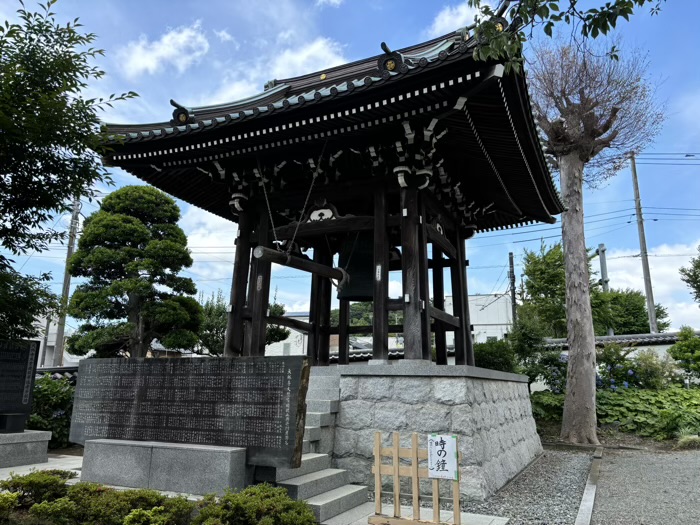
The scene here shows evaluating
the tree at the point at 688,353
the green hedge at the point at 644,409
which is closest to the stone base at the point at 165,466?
the green hedge at the point at 644,409

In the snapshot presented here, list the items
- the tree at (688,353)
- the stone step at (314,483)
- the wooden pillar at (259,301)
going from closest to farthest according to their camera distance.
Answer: the stone step at (314,483), the wooden pillar at (259,301), the tree at (688,353)

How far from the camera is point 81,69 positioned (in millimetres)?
6141

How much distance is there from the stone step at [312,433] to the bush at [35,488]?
2.46 meters

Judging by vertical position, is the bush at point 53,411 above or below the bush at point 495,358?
below

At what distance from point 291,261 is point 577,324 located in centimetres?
872

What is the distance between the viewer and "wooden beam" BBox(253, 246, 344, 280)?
266 inches

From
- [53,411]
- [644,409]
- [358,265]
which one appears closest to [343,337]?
[358,265]

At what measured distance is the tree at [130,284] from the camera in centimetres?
1357

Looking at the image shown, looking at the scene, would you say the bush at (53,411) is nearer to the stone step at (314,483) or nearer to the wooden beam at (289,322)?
the wooden beam at (289,322)

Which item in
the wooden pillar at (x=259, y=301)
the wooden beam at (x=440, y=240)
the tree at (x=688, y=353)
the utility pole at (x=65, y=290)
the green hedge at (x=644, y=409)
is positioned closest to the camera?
the wooden pillar at (x=259, y=301)

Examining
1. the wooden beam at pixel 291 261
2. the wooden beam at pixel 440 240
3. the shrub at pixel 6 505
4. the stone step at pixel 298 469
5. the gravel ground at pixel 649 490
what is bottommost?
the gravel ground at pixel 649 490

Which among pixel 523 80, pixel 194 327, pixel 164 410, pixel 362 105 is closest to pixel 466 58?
pixel 523 80

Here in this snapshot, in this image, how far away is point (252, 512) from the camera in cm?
372

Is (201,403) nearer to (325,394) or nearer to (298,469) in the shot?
(298,469)
